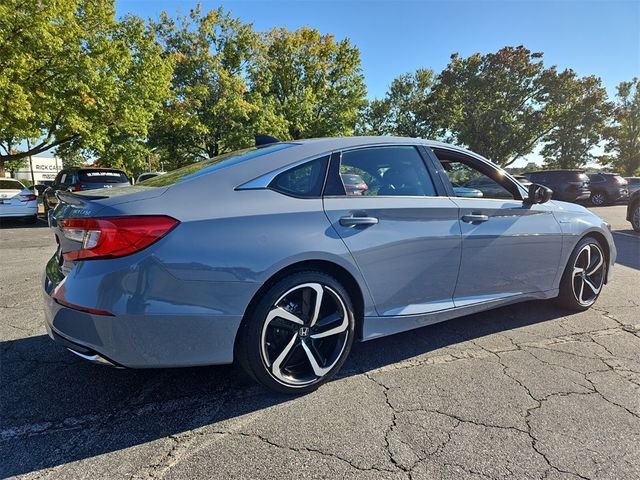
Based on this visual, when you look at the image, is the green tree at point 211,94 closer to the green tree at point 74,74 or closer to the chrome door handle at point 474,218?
the green tree at point 74,74

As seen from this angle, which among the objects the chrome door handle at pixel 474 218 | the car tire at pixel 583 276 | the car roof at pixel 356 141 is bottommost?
the car tire at pixel 583 276

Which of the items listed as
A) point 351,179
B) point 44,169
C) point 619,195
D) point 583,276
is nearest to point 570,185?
point 619,195

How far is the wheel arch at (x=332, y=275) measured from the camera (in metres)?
2.30

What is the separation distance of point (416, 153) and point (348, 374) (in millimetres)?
1681

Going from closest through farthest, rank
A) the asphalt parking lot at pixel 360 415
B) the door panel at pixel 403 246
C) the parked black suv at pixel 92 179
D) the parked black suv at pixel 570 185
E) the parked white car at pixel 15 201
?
the asphalt parking lot at pixel 360 415, the door panel at pixel 403 246, the parked white car at pixel 15 201, the parked black suv at pixel 92 179, the parked black suv at pixel 570 185

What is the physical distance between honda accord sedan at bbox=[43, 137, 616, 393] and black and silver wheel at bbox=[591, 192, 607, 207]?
19074mm

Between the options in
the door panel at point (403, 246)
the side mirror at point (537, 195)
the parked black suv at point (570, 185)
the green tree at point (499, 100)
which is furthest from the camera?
the green tree at point (499, 100)

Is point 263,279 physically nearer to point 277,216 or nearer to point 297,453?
point 277,216

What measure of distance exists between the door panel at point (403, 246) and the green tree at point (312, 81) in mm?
22854

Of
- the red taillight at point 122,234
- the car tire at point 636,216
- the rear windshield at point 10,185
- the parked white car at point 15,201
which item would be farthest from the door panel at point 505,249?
the rear windshield at point 10,185

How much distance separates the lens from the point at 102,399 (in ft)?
7.97

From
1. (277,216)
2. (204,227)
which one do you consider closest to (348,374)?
(277,216)

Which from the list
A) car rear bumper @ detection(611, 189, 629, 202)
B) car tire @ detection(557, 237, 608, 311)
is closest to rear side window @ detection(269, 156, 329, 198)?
car tire @ detection(557, 237, 608, 311)

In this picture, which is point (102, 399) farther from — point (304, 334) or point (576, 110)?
point (576, 110)
